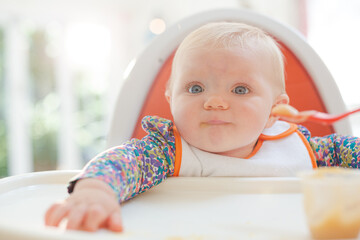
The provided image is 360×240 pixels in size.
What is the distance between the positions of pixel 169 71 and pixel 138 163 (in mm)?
471

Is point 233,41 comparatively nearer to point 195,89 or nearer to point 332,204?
point 195,89

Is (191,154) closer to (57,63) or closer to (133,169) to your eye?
(133,169)

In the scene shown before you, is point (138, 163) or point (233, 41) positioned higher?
point (233, 41)

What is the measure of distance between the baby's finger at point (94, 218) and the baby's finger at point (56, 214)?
1.0 inches

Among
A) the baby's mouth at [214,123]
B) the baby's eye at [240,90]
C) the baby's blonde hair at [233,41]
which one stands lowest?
the baby's mouth at [214,123]

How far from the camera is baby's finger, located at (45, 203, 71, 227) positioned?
0.40 meters

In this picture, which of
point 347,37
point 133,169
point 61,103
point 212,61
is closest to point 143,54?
point 212,61

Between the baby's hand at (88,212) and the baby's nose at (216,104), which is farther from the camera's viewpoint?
the baby's nose at (216,104)

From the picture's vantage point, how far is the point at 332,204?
35 centimetres

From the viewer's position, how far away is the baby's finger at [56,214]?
40 cm

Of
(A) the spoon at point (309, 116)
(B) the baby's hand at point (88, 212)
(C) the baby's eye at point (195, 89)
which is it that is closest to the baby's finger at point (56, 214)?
(B) the baby's hand at point (88, 212)

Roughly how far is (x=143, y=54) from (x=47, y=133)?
3195 millimetres

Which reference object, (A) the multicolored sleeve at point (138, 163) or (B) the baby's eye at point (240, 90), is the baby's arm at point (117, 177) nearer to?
(A) the multicolored sleeve at point (138, 163)

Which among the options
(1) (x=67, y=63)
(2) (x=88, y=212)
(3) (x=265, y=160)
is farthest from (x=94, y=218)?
(1) (x=67, y=63)
